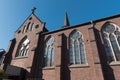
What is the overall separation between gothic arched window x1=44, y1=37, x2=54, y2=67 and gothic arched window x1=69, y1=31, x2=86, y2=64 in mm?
3108

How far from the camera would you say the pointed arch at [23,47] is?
58.5 feet

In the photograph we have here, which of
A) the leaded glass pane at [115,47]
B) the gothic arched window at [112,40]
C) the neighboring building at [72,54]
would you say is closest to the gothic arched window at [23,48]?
the neighboring building at [72,54]

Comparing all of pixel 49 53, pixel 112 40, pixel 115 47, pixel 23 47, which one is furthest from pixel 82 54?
pixel 23 47

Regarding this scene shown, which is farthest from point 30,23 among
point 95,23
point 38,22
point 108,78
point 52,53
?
point 108,78

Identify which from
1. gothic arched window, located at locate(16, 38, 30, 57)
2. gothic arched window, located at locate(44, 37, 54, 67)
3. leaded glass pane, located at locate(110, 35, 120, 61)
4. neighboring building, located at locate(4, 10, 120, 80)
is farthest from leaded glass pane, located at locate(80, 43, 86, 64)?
gothic arched window, located at locate(16, 38, 30, 57)

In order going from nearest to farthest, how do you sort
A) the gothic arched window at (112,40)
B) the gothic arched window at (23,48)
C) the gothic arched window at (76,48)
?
the gothic arched window at (112,40)
the gothic arched window at (76,48)
the gothic arched window at (23,48)

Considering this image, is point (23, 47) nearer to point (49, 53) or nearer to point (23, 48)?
point (23, 48)

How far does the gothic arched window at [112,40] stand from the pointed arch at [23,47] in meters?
13.1

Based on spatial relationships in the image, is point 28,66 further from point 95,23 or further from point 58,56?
point 95,23

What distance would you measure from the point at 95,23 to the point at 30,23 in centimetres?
1328

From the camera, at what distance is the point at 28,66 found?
14.6 meters

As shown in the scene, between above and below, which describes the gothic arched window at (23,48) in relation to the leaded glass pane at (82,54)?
above

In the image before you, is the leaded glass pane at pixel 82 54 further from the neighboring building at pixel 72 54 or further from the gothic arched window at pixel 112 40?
the gothic arched window at pixel 112 40

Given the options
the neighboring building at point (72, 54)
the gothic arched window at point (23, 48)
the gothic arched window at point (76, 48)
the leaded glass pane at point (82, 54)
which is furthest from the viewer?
the gothic arched window at point (23, 48)
